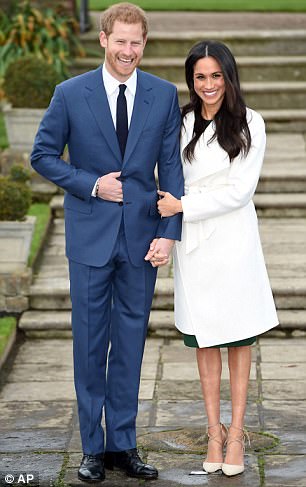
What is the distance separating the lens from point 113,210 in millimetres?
5148

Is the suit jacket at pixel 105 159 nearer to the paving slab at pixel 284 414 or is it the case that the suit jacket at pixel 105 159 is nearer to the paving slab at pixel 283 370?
the paving slab at pixel 284 414

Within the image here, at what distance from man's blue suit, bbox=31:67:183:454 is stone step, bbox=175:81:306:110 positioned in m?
6.48

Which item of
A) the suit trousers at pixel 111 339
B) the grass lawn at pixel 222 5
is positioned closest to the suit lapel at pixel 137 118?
the suit trousers at pixel 111 339

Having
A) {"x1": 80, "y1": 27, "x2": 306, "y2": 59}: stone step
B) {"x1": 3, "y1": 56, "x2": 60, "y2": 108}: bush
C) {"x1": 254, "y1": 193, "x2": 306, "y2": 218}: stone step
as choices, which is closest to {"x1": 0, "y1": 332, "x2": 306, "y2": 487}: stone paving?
{"x1": 254, "y1": 193, "x2": 306, "y2": 218}: stone step

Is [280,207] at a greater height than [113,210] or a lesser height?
lesser

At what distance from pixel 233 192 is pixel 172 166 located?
28cm

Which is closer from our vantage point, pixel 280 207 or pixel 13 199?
pixel 13 199

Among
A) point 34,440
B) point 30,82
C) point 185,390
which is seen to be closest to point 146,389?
point 185,390

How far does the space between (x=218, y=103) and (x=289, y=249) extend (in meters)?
3.85

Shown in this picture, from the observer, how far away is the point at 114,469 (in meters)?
5.38

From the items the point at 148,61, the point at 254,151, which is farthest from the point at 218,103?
the point at 148,61

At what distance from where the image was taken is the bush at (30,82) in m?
9.99

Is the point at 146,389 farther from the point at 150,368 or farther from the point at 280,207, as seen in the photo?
the point at 280,207

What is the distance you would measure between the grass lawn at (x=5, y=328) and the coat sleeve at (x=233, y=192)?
8.25 ft
